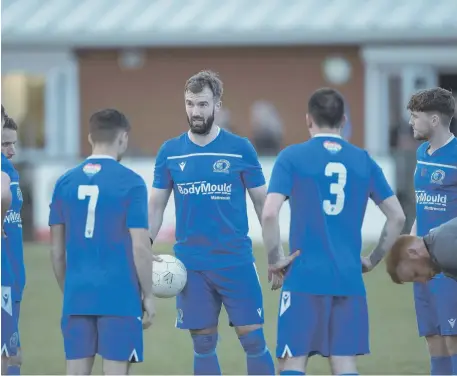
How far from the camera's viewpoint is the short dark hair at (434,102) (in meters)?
8.50

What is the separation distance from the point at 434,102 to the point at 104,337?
9.55 feet

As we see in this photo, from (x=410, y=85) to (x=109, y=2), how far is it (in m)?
6.85

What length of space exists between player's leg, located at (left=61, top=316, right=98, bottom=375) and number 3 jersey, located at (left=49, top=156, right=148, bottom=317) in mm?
73

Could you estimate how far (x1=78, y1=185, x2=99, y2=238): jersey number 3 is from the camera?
7234 mm

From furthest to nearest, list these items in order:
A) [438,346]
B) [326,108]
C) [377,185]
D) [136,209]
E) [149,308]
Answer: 1. [438,346]
2. [377,185]
3. [326,108]
4. [149,308]
5. [136,209]

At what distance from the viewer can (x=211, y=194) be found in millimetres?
8281

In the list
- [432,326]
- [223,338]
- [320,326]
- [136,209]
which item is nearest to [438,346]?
[432,326]

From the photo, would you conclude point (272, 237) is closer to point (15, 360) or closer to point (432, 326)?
point (432, 326)

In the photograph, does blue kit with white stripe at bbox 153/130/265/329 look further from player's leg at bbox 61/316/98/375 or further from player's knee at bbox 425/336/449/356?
player's knee at bbox 425/336/449/356

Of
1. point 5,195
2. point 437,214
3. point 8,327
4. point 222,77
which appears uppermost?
point 222,77

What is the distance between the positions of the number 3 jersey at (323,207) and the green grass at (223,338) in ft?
9.35

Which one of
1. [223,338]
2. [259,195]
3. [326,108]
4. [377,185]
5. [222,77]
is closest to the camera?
[326,108]

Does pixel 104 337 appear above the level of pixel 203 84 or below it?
below

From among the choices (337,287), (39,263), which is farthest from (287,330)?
(39,263)
